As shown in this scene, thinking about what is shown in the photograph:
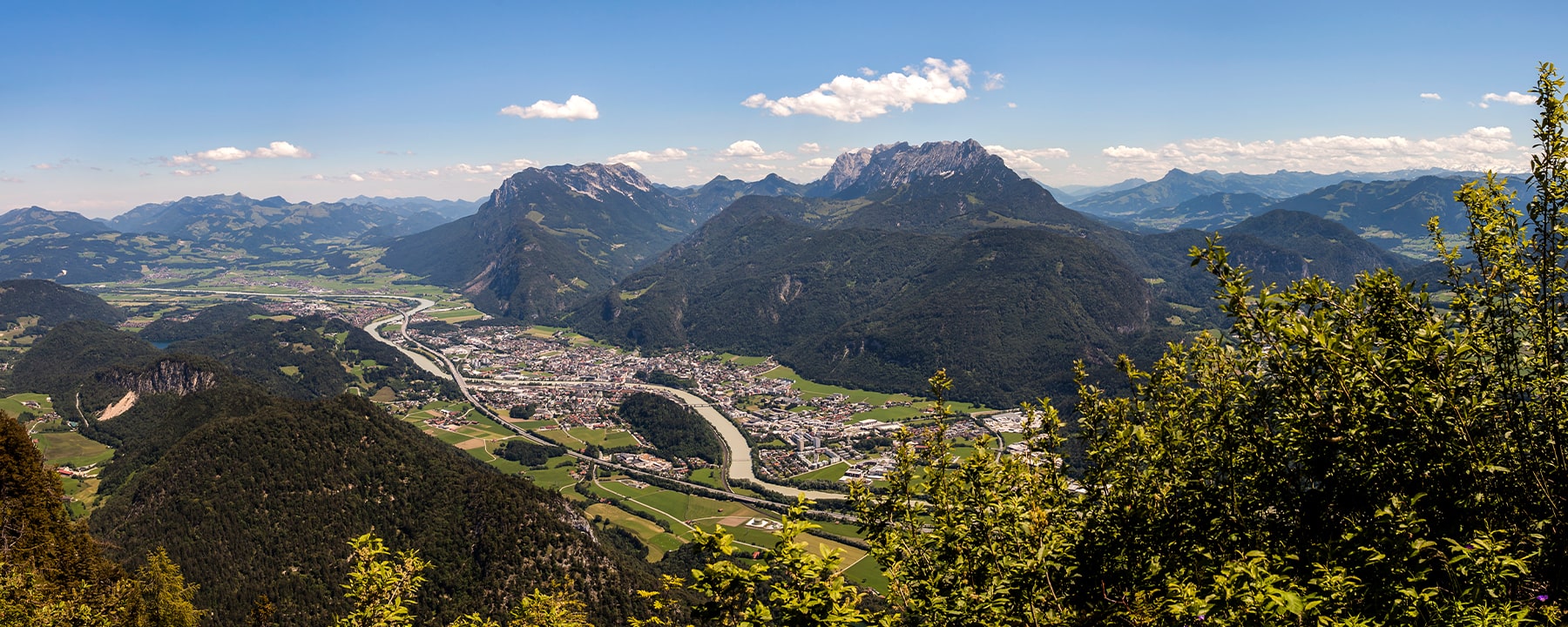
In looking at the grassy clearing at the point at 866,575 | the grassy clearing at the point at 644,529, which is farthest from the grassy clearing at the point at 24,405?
the grassy clearing at the point at 866,575

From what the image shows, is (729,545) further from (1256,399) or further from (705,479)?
(705,479)

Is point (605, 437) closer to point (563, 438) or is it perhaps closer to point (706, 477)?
point (563, 438)

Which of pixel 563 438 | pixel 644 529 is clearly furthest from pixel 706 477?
pixel 563 438

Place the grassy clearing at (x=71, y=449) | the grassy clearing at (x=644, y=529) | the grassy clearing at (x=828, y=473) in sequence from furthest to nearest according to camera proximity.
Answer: the grassy clearing at (x=828, y=473), the grassy clearing at (x=71, y=449), the grassy clearing at (x=644, y=529)

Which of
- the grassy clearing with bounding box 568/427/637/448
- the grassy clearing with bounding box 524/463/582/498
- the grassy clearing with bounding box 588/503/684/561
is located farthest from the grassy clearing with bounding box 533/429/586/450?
the grassy clearing with bounding box 588/503/684/561

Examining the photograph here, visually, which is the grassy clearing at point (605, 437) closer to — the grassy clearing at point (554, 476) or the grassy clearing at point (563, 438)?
the grassy clearing at point (563, 438)

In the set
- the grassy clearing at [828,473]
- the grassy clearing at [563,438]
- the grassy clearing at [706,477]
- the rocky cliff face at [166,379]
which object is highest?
the rocky cliff face at [166,379]

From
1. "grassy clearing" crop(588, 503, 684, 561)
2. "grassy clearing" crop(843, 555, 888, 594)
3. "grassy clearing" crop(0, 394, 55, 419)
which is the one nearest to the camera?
"grassy clearing" crop(843, 555, 888, 594)

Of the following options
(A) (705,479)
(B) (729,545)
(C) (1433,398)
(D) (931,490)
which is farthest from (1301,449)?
(A) (705,479)

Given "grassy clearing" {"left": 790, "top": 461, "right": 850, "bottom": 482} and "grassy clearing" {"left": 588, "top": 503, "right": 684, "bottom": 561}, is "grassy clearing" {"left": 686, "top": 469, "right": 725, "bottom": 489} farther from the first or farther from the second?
"grassy clearing" {"left": 588, "top": 503, "right": 684, "bottom": 561}
